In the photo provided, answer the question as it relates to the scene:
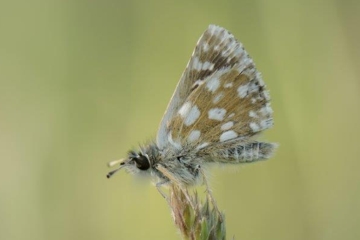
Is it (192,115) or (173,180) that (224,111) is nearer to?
(192,115)

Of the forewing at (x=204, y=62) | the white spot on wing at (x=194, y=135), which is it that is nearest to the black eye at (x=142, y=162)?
the forewing at (x=204, y=62)

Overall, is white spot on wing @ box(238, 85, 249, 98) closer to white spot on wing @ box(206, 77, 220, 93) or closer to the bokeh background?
white spot on wing @ box(206, 77, 220, 93)

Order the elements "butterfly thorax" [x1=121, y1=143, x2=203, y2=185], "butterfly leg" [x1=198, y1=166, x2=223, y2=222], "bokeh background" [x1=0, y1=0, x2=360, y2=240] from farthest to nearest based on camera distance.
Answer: "bokeh background" [x1=0, y1=0, x2=360, y2=240] → "butterfly thorax" [x1=121, y1=143, x2=203, y2=185] → "butterfly leg" [x1=198, y1=166, x2=223, y2=222]

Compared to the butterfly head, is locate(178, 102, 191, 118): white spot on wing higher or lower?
higher

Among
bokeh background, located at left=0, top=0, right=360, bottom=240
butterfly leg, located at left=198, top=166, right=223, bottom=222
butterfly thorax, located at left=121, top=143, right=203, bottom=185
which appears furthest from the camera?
bokeh background, located at left=0, top=0, right=360, bottom=240

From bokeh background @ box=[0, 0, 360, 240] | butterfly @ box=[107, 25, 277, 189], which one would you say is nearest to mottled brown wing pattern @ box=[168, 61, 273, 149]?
butterfly @ box=[107, 25, 277, 189]

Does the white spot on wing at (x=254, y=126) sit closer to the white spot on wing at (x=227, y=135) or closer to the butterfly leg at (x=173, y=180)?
the white spot on wing at (x=227, y=135)
